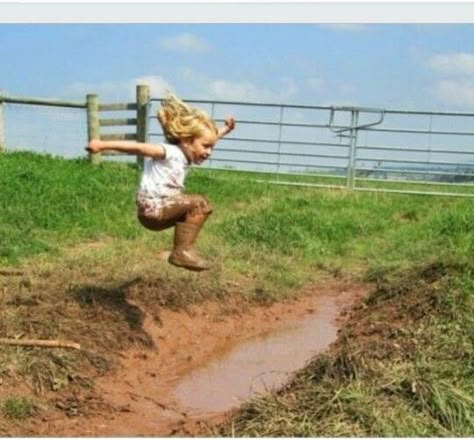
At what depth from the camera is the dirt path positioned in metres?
5.59

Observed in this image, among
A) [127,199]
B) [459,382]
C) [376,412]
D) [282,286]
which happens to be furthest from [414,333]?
[127,199]

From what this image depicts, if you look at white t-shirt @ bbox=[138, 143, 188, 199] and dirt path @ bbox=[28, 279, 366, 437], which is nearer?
dirt path @ bbox=[28, 279, 366, 437]

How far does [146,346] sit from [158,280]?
1.12m

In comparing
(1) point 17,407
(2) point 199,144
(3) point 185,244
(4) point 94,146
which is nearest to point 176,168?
(2) point 199,144

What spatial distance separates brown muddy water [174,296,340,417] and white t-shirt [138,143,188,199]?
1356 mm

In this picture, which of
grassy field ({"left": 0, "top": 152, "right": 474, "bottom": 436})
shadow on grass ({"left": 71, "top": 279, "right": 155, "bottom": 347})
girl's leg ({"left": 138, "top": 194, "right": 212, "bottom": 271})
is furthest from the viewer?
shadow on grass ({"left": 71, "top": 279, "right": 155, "bottom": 347})

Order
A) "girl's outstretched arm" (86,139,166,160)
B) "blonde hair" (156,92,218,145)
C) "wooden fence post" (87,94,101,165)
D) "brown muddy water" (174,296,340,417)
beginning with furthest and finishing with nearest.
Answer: "wooden fence post" (87,94,101,165)
"brown muddy water" (174,296,340,417)
"blonde hair" (156,92,218,145)
"girl's outstretched arm" (86,139,166,160)

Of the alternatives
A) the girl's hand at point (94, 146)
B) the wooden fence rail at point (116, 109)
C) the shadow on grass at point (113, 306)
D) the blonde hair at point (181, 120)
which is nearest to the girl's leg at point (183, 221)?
the blonde hair at point (181, 120)

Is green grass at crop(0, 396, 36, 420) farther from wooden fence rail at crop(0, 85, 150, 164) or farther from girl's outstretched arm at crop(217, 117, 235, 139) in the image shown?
wooden fence rail at crop(0, 85, 150, 164)

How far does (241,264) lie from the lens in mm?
9719

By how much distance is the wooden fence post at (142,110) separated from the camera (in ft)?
56.6

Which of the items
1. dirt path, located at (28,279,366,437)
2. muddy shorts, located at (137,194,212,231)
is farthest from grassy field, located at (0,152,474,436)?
muddy shorts, located at (137,194,212,231)

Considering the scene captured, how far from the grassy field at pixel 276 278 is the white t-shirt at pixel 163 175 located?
119 cm

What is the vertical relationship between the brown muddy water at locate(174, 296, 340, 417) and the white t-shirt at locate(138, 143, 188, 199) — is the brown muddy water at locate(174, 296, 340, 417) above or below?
below
